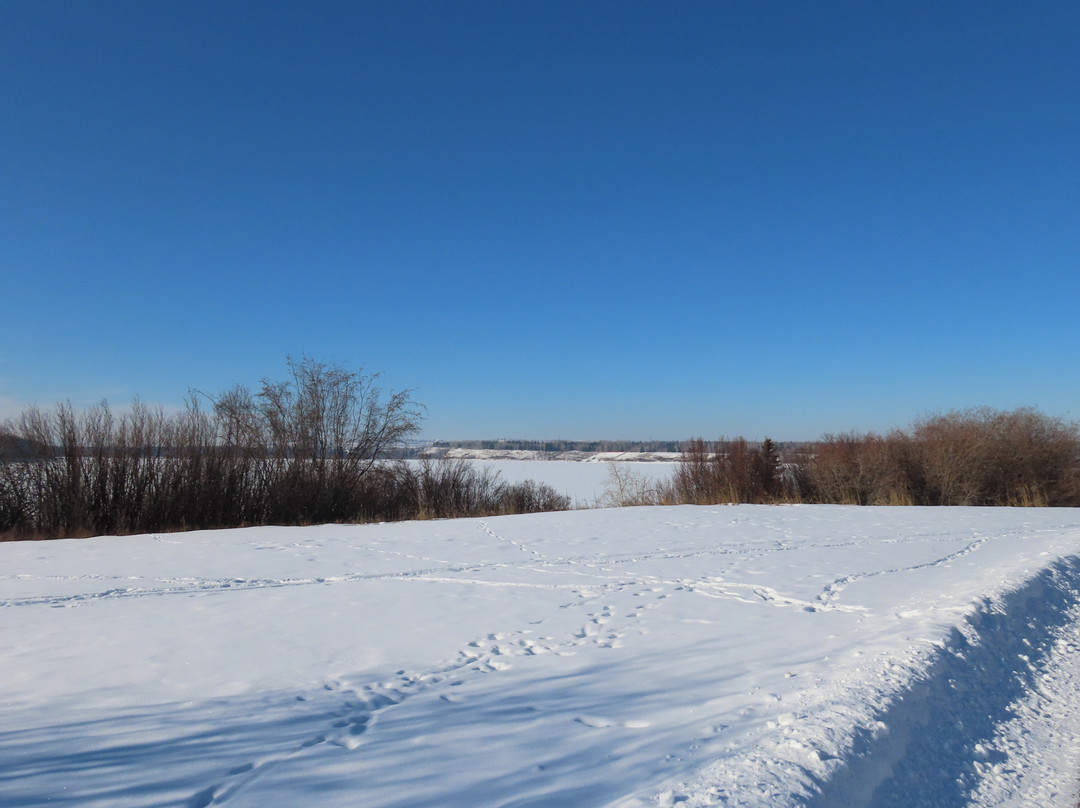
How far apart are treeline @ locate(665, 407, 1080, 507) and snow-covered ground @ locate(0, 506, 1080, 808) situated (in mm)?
13050

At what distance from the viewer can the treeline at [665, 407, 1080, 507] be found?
20219mm

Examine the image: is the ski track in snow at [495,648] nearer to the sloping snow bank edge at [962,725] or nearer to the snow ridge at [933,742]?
the snow ridge at [933,742]

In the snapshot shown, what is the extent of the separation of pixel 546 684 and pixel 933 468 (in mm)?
20814

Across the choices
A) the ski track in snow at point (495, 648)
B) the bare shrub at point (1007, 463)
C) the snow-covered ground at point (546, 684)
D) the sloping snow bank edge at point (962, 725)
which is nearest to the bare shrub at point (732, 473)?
the bare shrub at point (1007, 463)

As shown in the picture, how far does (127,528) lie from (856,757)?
56.7 ft

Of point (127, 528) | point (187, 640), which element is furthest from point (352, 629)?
point (127, 528)

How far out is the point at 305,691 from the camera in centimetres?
410

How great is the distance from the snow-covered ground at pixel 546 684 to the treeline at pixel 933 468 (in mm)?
13050

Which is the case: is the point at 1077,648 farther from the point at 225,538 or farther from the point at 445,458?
the point at 445,458

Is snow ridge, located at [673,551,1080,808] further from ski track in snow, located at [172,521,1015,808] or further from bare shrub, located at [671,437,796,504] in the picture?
bare shrub, located at [671,437,796,504]

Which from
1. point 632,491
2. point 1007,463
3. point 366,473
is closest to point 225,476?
point 366,473

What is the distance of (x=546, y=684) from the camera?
422cm

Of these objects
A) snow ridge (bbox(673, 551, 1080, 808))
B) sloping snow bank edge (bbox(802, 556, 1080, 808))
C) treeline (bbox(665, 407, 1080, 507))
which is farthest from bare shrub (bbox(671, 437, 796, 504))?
snow ridge (bbox(673, 551, 1080, 808))

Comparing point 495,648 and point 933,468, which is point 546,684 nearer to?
point 495,648
